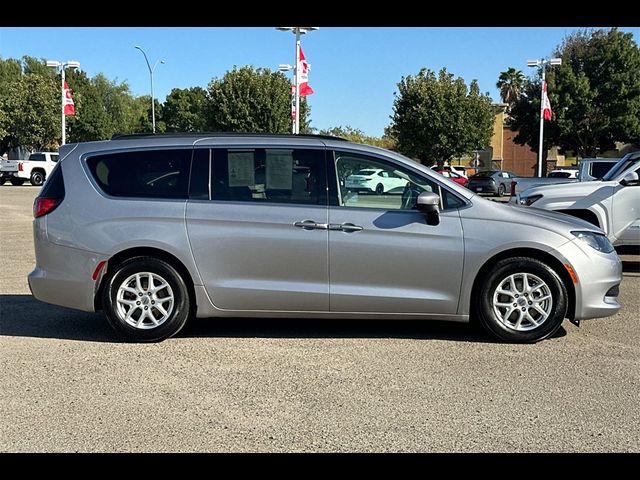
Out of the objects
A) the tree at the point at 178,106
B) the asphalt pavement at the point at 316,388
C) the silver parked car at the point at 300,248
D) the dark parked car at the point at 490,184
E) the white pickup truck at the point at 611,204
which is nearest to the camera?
the asphalt pavement at the point at 316,388

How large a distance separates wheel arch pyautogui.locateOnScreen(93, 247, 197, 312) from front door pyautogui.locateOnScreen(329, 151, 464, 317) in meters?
1.29

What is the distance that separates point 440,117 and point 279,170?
1455 inches

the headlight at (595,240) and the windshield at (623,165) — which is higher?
the windshield at (623,165)

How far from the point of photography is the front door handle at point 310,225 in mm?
5559

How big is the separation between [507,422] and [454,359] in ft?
4.14

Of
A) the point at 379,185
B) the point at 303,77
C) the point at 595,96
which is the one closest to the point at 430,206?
the point at 379,185

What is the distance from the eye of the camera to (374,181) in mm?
5742

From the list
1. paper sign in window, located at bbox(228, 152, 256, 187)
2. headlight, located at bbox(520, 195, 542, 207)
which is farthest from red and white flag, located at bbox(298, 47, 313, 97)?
paper sign in window, located at bbox(228, 152, 256, 187)

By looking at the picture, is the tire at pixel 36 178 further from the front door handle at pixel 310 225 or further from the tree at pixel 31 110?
the front door handle at pixel 310 225

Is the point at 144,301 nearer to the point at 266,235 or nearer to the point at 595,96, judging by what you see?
the point at 266,235

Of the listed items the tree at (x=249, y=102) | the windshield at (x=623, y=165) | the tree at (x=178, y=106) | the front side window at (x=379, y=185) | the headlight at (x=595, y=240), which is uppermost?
the tree at (x=178, y=106)

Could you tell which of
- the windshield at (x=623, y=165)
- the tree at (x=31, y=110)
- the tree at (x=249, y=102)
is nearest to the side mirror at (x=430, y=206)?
the windshield at (x=623, y=165)

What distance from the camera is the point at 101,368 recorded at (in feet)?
16.4

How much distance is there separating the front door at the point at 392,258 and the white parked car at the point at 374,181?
0.12 meters
